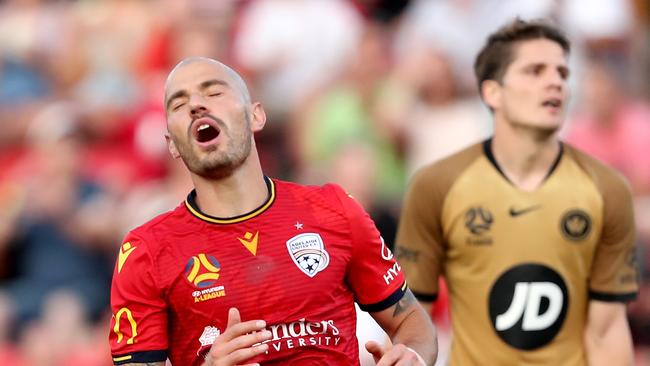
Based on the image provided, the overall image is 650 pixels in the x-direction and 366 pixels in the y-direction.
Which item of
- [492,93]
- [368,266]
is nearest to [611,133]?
[492,93]

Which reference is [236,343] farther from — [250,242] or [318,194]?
[318,194]

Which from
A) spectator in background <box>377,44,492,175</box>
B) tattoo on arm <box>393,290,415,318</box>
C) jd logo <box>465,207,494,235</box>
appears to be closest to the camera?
tattoo on arm <box>393,290,415,318</box>

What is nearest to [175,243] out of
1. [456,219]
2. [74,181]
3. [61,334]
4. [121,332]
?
[121,332]

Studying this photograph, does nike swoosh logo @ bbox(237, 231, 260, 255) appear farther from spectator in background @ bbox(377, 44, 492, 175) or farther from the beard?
spectator in background @ bbox(377, 44, 492, 175)

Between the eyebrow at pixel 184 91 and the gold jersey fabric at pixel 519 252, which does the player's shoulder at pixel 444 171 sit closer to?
the gold jersey fabric at pixel 519 252

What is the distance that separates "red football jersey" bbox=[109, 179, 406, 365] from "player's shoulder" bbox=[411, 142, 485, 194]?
1.54 m

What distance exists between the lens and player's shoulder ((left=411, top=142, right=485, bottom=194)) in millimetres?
6207

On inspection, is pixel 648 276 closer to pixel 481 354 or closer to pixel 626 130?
pixel 626 130

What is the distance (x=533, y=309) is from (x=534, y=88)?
103 centimetres

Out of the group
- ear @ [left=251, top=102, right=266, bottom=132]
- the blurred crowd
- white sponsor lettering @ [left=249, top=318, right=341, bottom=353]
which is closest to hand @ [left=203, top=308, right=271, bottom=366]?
white sponsor lettering @ [left=249, top=318, right=341, bottom=353]

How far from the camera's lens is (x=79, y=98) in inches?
431

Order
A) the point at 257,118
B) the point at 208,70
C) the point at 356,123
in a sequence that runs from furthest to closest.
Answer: the point at 356,123 < the point at 257,118 < the point at 208,70

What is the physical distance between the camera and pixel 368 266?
472 centimetres

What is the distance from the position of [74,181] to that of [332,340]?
229 inches
